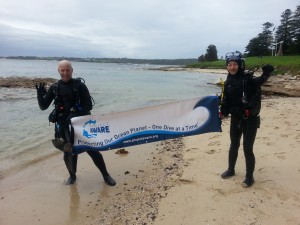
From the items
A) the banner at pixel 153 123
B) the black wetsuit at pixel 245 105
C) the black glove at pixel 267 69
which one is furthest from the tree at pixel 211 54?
the black glove at pixel 267 69

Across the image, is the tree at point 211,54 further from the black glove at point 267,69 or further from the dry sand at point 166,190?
the black glove at point 267,69

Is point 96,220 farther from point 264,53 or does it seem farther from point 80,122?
point 264,53

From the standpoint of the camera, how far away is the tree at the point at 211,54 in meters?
113

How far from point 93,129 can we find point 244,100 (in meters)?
2.65

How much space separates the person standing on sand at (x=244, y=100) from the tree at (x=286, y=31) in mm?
74359

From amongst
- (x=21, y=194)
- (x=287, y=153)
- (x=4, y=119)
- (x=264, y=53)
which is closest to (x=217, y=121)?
(x=287, y=153)

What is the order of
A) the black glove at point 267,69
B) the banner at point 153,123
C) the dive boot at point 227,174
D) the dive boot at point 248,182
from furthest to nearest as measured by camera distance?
the banner at point 153,123 < the dive boot at point 227,174 < the dive boot at point 248,182 < the black glove at point 267,69

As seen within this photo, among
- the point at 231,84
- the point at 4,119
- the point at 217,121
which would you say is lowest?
the point at 4,119

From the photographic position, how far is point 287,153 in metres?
6.62

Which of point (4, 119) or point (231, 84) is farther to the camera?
point (4, 119)

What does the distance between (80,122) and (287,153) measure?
13.9ft

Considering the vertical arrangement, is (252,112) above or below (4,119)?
above

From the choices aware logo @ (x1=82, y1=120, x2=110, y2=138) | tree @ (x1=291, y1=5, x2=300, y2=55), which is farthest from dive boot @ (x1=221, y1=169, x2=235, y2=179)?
tree @ (x1=291, y1=5, x2=300, y2=55)

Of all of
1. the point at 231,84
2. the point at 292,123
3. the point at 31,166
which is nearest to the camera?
the point at 231,84
